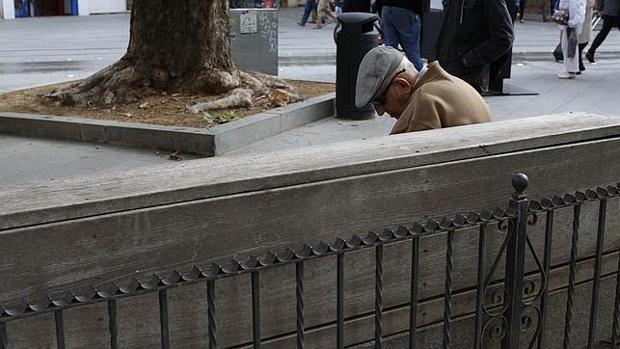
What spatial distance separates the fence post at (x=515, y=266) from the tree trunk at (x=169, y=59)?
597cm

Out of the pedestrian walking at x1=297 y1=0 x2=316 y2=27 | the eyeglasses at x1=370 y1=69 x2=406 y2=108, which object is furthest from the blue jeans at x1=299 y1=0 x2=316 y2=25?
the eyeglasses at x1=370 y1=69 x2=406 y2=108

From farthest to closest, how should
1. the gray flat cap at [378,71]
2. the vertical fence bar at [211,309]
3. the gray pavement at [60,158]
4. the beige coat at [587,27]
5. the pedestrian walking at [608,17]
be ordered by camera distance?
1. the pedestrian walking at [608,17]
2. the beige coat at [587,27]
3. the gray pavement at [60,158]
4. the gray flat cap at [378,71]
5. the vertical fence bar at [211,309]

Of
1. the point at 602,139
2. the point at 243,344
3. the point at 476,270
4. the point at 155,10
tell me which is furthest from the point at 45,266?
the point at 155,10

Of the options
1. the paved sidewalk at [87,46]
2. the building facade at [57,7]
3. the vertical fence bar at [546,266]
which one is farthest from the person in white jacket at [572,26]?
the building facade at [57,7]

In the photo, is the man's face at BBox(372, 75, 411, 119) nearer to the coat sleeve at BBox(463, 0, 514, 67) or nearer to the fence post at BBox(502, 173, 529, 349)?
the fence post at BBox(502, 173, 529, 349)

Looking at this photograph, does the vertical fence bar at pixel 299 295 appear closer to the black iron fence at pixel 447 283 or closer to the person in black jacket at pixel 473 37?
the black iron fence at pixel 447 283

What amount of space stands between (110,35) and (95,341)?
20521 millimetres

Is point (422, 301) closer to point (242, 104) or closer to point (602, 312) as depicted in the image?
point (602, 312)

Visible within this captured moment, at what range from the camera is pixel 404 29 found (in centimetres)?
1121

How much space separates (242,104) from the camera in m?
8.44

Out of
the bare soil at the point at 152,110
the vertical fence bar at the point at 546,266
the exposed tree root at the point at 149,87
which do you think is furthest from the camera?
the exposed tree root at the point at 149,87

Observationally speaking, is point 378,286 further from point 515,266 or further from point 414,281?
point 515,266

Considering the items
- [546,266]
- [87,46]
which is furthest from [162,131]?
[87,46]

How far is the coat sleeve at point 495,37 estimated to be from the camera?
7.16 meters
